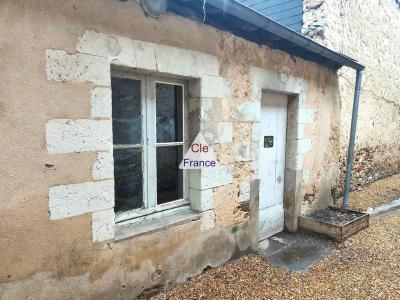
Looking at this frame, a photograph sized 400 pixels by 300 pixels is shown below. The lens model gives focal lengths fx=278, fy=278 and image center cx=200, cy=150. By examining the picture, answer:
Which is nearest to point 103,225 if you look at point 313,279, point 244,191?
point 244,191

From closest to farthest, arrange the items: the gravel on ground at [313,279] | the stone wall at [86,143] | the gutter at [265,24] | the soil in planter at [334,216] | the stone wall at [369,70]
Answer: the stone wall at [86,143] → the gutter at [265,24] → the gravel on ground at [313,279] → the soil in planter at [334,216] → the stone wall at [369,70]

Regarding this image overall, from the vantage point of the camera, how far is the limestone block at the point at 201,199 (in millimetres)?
2846

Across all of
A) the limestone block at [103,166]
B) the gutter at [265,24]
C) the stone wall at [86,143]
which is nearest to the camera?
the stone wall at [86,143]

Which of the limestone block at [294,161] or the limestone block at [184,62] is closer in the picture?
the limestone block at [184,62]

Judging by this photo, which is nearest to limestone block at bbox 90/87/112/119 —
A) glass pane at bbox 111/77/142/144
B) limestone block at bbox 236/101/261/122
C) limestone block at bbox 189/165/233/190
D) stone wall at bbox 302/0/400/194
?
glass pane at bbox 111/77/142/144

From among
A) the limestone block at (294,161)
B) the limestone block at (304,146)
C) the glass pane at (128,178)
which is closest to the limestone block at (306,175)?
the limestone block at (294,161)

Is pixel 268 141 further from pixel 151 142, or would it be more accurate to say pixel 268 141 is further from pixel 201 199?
pixel 151 142

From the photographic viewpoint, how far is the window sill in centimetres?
232

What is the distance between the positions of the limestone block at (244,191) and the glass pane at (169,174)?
77cm

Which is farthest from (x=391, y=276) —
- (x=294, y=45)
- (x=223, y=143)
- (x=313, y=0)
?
(x=313, y=0)

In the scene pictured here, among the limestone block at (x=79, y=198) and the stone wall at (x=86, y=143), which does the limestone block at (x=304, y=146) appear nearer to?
the stone wall at (x=86, y=143)

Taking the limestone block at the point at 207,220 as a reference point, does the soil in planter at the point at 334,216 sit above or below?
below

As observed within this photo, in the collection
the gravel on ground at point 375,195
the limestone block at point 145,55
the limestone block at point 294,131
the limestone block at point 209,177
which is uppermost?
the limestone block at point 145,55

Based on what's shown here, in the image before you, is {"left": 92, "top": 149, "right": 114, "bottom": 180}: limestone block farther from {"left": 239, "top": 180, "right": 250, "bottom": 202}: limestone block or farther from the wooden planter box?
the wooden planter box
